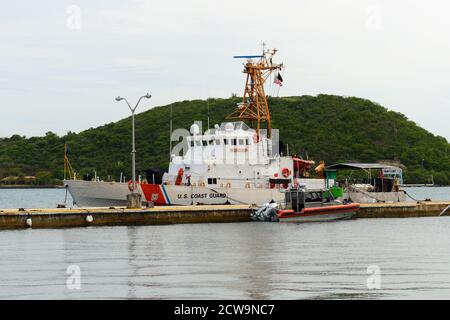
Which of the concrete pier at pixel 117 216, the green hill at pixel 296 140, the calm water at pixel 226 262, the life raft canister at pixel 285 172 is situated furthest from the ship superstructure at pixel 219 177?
the green hill at pixel 296 140

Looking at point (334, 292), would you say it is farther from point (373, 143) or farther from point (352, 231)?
point (373, 143)

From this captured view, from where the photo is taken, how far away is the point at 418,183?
162375mm

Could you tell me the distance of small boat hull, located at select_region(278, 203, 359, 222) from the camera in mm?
55906

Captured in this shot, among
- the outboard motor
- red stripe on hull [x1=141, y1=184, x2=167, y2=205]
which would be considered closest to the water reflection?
the outboard motor

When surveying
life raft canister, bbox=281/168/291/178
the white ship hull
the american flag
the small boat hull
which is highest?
the american flag

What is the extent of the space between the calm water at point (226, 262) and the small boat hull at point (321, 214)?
12.2ft

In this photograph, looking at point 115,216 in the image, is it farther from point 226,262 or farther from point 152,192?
point 226,262

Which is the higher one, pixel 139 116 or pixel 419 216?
pixel 139 116

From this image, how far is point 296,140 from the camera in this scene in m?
151

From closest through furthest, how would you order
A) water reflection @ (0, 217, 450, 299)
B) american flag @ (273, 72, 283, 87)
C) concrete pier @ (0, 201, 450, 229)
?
water reflection @ (0, 217, 450, 299) < concrete pier @ (0, 201, 450, 229) < american flag @ (273, 72, 283, 87)

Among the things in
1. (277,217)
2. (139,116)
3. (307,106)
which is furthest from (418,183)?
(277,217)

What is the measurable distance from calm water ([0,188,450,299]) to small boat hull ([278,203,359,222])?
3.73 metres

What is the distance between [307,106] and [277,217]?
390 ft

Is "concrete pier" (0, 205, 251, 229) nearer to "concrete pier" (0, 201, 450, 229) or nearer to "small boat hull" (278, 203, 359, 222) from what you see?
"concrete pier" (0, 201, 450, 229)
